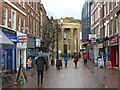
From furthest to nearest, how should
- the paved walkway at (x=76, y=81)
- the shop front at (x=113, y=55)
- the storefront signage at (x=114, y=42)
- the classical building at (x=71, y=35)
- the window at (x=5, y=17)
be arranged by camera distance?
the classical building at (x=71, y=35)
the shop front at (x=113, y=55)
the storefront signage at (x=114, y=42)
the window at (x=5, y=17)
the paved walkway at (x=76, y=81)

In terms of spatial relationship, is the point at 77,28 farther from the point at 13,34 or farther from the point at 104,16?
the point at 13,34

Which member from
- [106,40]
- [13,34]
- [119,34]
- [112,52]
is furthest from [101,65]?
[13,34]

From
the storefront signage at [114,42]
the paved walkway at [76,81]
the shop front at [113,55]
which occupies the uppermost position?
the storefront signage at [114,42]

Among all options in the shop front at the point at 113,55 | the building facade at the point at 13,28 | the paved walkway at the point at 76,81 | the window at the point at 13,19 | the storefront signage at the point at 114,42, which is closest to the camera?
the paved walkway at the point at 76,81

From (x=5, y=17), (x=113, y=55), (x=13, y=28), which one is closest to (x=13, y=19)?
(x=13, y=28)

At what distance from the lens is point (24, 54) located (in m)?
35.1

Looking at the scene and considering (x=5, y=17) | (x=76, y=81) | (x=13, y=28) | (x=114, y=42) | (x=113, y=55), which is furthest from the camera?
(x=113, y=55)

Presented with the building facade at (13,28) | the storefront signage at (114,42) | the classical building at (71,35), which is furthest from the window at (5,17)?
the classical building at (71,35)

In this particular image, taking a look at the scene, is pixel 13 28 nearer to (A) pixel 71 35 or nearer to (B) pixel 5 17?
(B) pixel 5 17

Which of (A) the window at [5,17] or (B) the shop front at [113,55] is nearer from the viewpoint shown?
(A) the window at [5,17]

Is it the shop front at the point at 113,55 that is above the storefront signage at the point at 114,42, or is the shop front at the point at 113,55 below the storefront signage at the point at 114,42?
below

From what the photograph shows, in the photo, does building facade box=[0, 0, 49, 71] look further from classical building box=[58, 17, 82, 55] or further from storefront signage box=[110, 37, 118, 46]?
classical building box=[58, 17, 82, 55]

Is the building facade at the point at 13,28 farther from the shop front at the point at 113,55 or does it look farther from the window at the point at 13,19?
the shop front at the point at 113,55

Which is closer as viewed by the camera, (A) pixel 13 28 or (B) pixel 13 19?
(A) pixel 13 28
